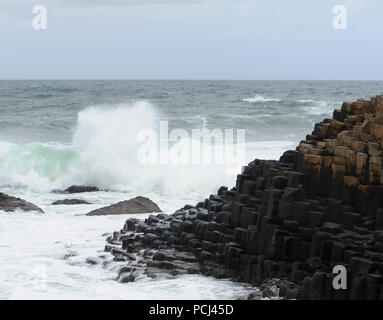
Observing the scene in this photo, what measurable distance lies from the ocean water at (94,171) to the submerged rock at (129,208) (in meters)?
0.34

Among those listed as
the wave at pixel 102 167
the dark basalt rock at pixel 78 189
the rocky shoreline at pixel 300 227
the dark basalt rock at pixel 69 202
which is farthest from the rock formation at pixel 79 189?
the rocky shoreline at pixel 300 227

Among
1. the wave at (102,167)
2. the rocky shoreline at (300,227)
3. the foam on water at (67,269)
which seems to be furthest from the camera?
the wave at (102,167)

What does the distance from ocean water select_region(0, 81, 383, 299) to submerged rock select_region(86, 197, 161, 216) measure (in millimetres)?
335

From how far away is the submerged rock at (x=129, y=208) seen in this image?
1398 centimetres

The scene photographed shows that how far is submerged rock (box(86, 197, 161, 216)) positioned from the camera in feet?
45.9

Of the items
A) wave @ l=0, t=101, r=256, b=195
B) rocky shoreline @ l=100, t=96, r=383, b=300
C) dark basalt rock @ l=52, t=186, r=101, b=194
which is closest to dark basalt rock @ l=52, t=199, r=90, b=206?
dark basalt rock @ l=52, t=186, r=101, b=194

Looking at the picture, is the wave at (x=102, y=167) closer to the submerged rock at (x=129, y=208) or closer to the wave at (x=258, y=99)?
the submerged rock at (x=129, y=208)

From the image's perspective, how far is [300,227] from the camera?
9.59 meters

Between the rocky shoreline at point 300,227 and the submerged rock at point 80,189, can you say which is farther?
the submerged rock at point 80,189

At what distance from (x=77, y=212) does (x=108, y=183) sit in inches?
Result: 161

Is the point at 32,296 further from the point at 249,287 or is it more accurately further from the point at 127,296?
the point at 249,287

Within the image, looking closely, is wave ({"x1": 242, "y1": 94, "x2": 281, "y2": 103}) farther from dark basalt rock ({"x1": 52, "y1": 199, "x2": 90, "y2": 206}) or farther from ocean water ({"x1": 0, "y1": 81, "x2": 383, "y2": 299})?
dark basalt rock ({"x1": 52, "y1": 199, "x2": 90, "y2": 206})
